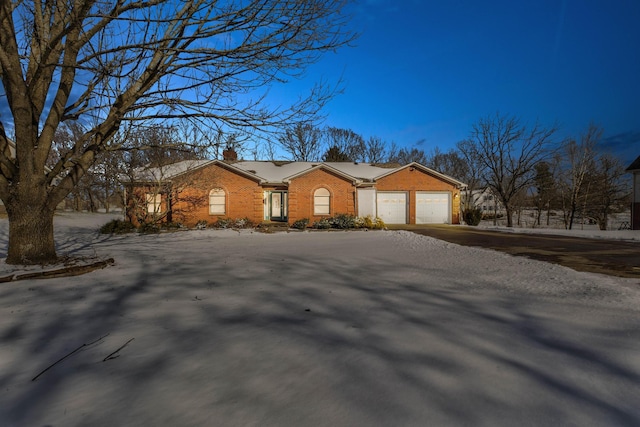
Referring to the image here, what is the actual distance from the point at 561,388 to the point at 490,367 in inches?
16.5

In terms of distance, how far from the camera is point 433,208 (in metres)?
23.8

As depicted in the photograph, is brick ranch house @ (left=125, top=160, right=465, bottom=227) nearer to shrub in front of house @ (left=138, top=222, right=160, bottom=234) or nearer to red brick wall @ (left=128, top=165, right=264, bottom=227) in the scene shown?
red brick wall @ (left=128, top=165, right=264, bottom=227)

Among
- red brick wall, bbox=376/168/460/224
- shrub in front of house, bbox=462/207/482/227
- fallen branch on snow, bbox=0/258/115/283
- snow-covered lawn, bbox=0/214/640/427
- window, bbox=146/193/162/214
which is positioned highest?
red brick wall, bbox=376/168/460/224

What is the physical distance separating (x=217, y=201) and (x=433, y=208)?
15.0 meters

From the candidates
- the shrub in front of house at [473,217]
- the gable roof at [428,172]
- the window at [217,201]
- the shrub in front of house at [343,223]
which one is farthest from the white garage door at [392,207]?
the window at [217,201]

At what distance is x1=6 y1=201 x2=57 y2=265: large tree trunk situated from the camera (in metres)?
5.96

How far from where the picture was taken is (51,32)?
19.8ft

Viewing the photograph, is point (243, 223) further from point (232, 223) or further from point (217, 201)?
point (217, 201)

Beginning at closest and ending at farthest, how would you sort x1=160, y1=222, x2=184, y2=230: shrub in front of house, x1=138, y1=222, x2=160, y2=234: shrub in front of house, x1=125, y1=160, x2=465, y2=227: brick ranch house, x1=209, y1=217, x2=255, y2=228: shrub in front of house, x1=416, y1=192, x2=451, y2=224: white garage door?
1. x1=138, y1=222, x2=160, y2=234: shrub in front of house
2. x1=160, y1=222, x2=184, y2=230: shrub in front of house
3. x1=125, y1=160, x2=465, y2=227: brick ranch house
4. x1=209, y1=217, x2=255, y2=228: shrub in front of house
5. x1=416, y1=192, x2=451, y2=224: white garage door

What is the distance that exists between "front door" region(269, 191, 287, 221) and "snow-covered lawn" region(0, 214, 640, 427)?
21058 mm

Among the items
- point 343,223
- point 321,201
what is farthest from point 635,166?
point 321,201

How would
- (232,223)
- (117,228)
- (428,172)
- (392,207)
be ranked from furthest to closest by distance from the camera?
1. (428,172)
2. (392,207)
3. (232,223)
4. (117,228)

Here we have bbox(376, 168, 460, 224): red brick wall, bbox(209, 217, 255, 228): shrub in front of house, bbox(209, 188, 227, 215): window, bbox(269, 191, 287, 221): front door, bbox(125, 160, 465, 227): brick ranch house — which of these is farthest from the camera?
bbox(269, 191, 287, 221): front door

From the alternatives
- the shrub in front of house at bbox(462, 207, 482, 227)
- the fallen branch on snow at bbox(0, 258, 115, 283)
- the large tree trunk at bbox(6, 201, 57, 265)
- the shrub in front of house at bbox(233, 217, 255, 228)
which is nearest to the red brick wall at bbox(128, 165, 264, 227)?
the shrub in front of house at bbox(233, 217, 255, 228)
